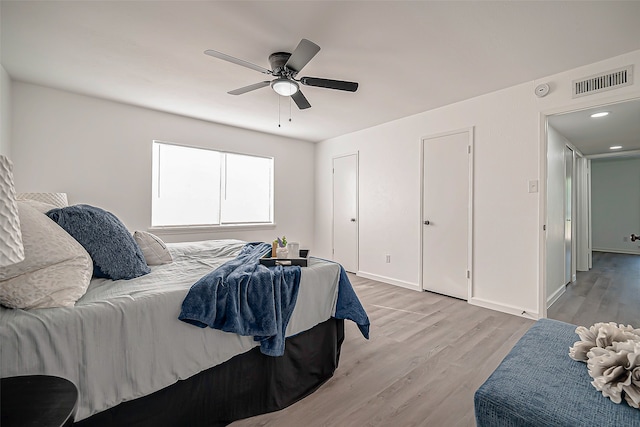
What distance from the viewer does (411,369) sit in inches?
81.9

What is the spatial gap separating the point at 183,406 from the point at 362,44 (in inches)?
110

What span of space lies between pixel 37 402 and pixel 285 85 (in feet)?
8.12

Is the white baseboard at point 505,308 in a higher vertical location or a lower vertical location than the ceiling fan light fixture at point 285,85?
lower

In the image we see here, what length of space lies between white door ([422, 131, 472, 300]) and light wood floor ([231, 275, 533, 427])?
0.50 m

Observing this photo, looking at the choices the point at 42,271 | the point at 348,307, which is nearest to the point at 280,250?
the point at 348,307

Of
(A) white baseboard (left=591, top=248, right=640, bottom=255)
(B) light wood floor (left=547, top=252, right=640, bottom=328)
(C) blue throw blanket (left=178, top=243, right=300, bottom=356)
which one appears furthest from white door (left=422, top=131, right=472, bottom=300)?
(A) white baseboard (left=591, top=248, right=640, bottom=255)

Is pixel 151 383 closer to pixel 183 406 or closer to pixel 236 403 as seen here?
pixel 183 406

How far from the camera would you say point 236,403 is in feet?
5.22

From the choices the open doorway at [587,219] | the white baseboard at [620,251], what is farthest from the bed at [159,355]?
the white baseboard at [620,251]

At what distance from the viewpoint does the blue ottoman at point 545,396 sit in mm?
871

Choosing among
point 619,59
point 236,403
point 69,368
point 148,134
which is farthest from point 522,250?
point 148,134

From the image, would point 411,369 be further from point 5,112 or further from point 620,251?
point 620,251

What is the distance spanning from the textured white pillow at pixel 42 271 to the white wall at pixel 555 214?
13.2ft

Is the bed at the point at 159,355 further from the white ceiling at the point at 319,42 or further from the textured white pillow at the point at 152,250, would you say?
the white ceiling at the point at 319,42
